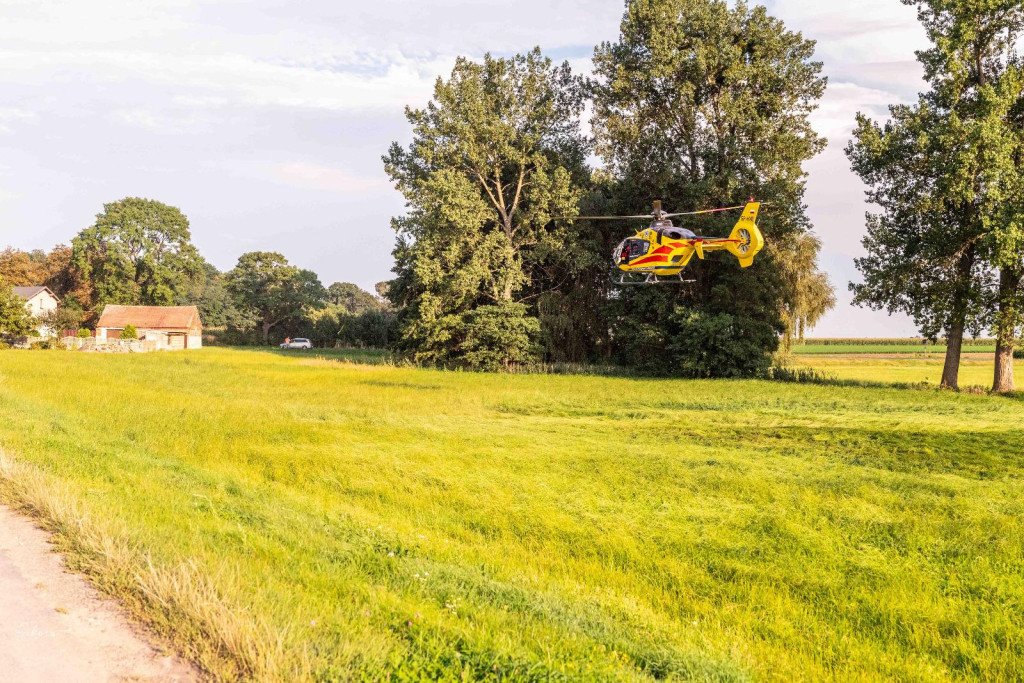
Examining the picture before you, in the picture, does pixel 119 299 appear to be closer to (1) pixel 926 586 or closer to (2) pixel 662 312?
(2) pixel 662 312

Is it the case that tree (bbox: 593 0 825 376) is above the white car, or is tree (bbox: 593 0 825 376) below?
above

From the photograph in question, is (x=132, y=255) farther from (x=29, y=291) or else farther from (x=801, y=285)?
(x=801, y=285)

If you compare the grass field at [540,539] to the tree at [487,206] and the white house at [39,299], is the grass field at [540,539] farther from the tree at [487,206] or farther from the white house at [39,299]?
the white house at [39,299]

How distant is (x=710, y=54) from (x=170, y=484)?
34.8 meters

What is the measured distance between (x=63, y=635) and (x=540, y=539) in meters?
5.75

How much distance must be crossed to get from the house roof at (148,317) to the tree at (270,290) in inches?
402

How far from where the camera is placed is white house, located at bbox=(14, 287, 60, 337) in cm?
7200

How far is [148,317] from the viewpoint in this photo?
74.6 m

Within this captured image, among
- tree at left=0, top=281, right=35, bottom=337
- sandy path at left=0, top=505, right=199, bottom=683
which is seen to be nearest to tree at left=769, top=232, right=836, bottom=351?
sandy path at left=0, top=505, right=199, bottom=683

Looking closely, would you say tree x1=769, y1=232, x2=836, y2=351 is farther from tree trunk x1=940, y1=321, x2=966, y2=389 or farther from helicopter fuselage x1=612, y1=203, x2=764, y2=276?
helicopter fuselage x1=612, y1=203, x2=764, y2=276

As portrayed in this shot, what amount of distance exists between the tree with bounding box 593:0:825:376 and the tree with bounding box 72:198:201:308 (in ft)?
218

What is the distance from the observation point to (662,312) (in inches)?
1459

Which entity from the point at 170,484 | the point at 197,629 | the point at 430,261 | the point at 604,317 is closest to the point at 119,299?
the point at 430,261

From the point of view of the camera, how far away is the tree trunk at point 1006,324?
27.8 m
